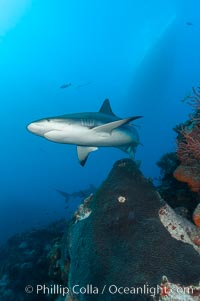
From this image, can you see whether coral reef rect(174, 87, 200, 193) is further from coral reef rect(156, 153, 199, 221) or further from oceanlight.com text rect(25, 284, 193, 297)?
oceanlight.com text rect(25, 284, 193, 297)

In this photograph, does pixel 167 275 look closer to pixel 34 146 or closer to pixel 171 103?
pixel 34 146

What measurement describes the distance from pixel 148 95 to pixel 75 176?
43.8 meters

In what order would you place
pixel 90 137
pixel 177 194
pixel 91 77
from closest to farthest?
pixel 177 194 < pixel 90 137 < pixel 91 77

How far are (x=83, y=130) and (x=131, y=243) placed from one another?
3.43 meters

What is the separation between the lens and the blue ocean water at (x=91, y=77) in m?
86.6

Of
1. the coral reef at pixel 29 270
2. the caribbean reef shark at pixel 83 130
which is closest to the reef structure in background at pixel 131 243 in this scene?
the caribbean reef shark at pixel 83 130

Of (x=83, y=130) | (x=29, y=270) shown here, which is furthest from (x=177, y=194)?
(x=29, y=270)

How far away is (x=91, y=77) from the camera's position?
11062 cm

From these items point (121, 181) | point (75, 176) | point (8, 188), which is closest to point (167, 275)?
point (121, 181)

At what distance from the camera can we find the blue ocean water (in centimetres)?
8656

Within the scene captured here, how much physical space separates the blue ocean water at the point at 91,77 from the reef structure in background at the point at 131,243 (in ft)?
238

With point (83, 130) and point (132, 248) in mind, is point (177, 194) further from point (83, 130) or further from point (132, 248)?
point (132, 248)

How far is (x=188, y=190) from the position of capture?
255 inches

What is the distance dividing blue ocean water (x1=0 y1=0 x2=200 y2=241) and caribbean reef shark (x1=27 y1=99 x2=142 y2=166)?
69.2 metres
